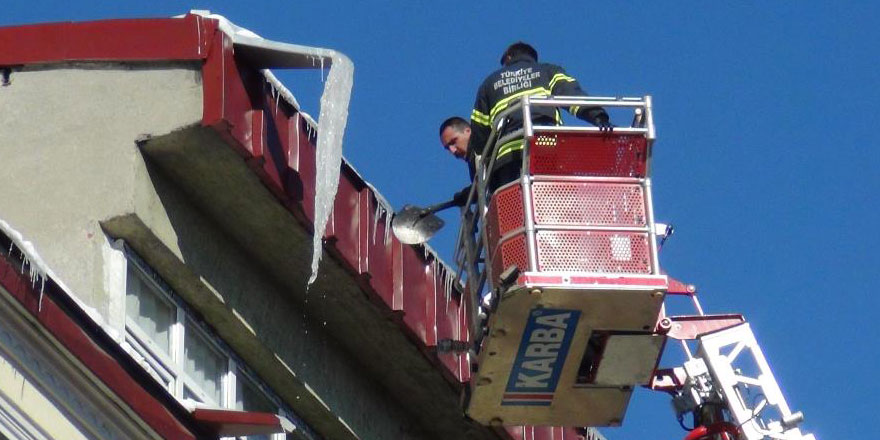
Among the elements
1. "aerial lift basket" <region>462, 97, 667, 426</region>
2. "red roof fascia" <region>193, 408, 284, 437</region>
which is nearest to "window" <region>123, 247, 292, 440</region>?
"red roof fascia" <region>193, 408, 284, 437</region>

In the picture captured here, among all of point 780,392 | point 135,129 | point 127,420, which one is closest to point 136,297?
point 135,129

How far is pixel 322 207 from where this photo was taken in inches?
677

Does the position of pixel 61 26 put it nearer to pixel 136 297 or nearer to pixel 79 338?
pixel 136 297

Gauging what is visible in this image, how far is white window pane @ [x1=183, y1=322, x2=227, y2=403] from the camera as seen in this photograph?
670 inches

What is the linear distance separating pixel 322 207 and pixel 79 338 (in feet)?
11.0

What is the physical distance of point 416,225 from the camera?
57.8 ft

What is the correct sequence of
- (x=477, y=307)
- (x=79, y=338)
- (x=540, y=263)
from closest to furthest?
(x=79, y=338) < (x=540, y=263) < (x=477, y=307)

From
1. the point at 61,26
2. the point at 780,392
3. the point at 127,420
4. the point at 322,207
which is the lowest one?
the point at 127,420

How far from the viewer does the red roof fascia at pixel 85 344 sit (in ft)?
45.7

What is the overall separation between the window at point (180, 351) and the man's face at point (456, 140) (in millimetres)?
2227

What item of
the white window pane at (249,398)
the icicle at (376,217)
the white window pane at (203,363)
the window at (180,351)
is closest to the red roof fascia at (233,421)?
the window at (180,351)

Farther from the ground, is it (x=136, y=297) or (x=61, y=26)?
(x=61, y=26)

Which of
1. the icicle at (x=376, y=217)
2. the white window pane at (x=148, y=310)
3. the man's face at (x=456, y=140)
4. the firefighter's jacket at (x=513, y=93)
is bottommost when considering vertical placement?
the white window pane at (x=148, y=310)

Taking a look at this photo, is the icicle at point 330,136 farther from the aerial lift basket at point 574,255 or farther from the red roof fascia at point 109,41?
the aerial lift basket at point 574,255
